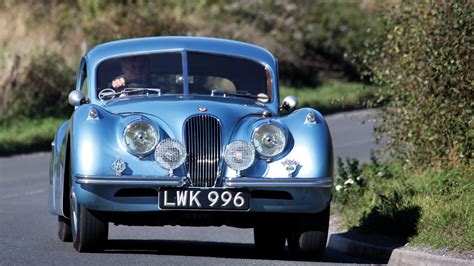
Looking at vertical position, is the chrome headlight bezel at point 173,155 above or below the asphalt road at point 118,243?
above

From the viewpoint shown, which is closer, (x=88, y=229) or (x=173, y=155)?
(x=173, y=155)

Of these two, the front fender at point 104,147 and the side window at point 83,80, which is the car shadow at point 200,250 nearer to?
the front fender at point 104,147

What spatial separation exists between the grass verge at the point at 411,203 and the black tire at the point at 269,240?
100 centimetres

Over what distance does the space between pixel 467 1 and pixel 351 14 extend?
24935 millimetres

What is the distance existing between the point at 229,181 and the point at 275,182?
1.10 ft

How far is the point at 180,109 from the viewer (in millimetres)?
9805

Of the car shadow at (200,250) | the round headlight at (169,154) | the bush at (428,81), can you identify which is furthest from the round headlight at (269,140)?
the bush at (428,81)

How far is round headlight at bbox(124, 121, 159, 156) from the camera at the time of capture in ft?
31.1

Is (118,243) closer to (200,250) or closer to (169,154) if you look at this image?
(200,250)

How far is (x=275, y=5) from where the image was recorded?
37.3m

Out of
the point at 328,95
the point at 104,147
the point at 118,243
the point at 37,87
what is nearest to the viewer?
the point at 104,147

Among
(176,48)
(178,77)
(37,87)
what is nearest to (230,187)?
(178,77)

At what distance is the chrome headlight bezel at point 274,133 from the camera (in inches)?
380

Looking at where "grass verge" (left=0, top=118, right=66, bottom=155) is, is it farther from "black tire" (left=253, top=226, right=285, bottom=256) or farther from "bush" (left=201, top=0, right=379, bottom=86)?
"black tire" (left=253, top=226, right=285, bottom=256)
